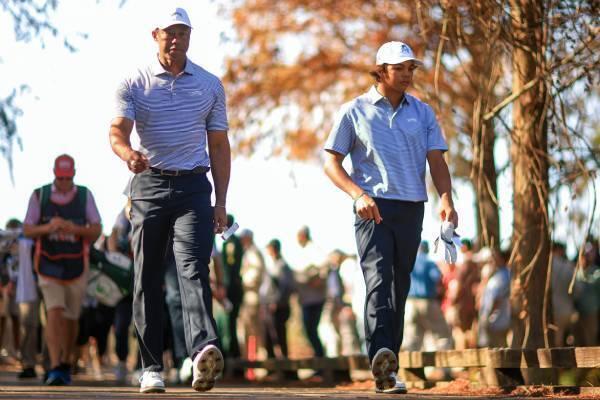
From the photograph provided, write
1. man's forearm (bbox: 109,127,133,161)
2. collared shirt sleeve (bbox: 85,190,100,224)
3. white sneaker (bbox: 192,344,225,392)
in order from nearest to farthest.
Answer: white sneaker (bbox: 192,344,225,392)
man's forearm (bbox: 109,127,133,161)
collared shirt sleeve (bbox: 85,190,100,224)

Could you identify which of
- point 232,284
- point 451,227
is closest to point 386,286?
point 451,227

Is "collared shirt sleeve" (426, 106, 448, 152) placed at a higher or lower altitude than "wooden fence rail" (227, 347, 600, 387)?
higher

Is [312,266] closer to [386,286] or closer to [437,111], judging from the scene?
[437,111]

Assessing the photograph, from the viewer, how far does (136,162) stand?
335 inches

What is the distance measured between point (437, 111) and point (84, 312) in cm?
689

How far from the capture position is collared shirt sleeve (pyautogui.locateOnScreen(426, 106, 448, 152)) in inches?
384

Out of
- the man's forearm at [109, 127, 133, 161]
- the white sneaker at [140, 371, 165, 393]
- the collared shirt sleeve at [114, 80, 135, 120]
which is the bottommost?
the white sneaker at [140, 371, 165, 393]

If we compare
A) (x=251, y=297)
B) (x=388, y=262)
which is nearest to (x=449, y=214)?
(x=388, y=262)

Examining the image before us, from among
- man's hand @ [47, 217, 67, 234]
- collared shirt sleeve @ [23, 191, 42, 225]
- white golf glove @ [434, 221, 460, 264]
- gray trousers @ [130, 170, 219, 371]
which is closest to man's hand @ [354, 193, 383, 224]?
white golf glove @ [434, 221, 460, 264]

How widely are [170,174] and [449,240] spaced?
5.76ft

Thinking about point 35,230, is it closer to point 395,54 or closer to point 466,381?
point 466,381

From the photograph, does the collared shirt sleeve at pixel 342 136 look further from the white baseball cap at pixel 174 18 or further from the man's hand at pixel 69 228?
the man's hand at pixel 69 228

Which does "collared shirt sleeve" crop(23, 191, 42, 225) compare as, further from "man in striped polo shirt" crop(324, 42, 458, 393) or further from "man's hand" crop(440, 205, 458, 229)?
"man's hand" crop(440, 205, 458, 229)

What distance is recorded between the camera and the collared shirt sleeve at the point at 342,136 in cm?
965
